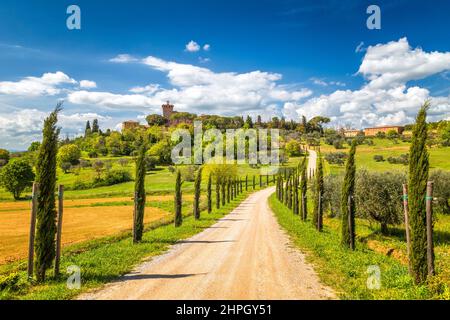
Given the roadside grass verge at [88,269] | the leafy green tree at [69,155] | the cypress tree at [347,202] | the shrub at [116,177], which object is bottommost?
the shrub at [116,177]

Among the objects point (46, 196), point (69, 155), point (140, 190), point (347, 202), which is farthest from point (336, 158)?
point (46, 196)

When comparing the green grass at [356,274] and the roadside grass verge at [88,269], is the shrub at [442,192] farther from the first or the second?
the roadside grass verge at [88,269]

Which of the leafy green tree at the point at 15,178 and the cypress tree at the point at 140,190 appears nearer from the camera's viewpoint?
the cypress tree at the point at 140,190

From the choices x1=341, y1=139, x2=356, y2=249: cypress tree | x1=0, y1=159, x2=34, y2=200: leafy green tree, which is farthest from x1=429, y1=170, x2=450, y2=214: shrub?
x1=0, y1=159, x2=34, y2=200: leafy green tree

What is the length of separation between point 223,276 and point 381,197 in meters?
18.8

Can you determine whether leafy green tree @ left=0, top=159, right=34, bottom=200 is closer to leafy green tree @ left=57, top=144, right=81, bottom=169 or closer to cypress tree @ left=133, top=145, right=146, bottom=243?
leafy green tree @ left=57, top=144, right=81, bottom=169

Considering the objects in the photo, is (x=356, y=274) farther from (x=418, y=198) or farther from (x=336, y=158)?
(x=336, y=158)

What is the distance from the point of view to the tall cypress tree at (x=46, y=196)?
10734 mm

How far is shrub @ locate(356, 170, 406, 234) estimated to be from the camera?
941 inches

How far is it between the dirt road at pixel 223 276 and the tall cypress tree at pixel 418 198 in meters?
3.36

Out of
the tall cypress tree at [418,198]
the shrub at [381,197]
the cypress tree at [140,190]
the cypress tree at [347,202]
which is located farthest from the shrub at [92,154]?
the tall cypress tree at [418,198]

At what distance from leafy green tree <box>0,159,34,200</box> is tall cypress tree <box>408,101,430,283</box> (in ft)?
285

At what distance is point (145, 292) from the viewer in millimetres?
8727
